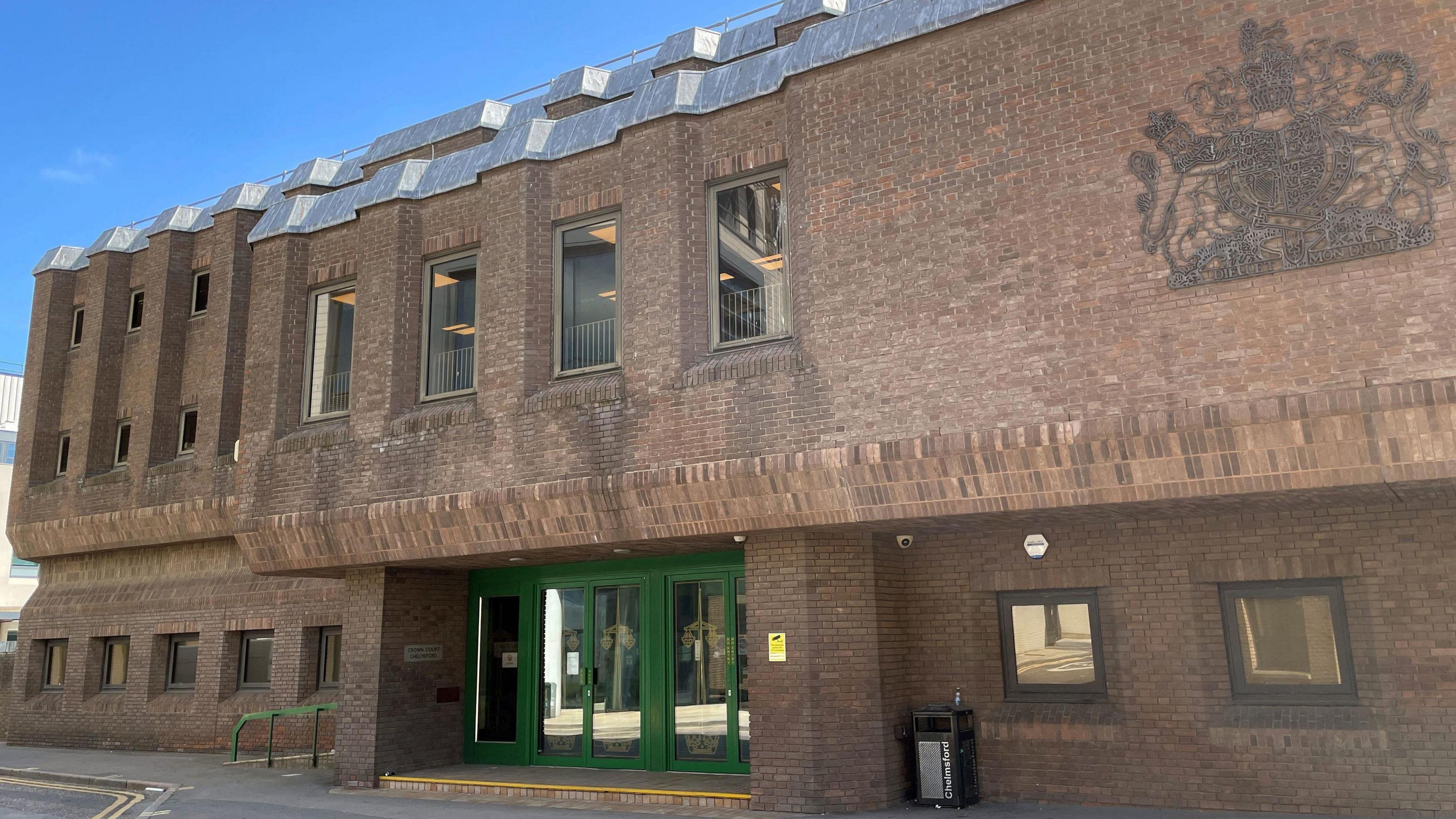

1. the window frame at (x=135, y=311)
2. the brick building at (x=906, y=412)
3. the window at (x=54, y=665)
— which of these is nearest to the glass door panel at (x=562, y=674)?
the brick building at (x=906, y=412)

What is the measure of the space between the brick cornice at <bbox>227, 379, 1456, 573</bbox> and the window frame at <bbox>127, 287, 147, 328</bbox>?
11881 mm

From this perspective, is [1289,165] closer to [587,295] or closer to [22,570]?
[587,295]

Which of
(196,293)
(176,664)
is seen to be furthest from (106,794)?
(196,293)

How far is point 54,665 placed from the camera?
23.4 meters

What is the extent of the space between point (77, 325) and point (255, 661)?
9.78 metres

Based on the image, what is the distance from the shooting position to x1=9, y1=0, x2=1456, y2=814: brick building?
9.01 meters

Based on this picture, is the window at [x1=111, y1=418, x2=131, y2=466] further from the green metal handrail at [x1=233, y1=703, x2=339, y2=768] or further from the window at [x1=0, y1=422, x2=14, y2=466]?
the window at [x1=0, y1=422, x2=14, y2=466]

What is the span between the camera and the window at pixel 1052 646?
11.4 metres

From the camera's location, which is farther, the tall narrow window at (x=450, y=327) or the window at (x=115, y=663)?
the window at (x=115, y=663)

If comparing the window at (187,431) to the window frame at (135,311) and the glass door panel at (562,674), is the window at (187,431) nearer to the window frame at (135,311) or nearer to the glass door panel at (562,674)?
the window frame at (135,311)

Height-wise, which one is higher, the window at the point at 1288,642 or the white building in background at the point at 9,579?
the white building in background at the point at 9,579

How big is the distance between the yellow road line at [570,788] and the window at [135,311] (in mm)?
13716

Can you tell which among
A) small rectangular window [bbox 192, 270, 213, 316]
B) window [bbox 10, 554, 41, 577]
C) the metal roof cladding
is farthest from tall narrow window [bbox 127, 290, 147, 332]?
window [bbox 10, 554, 41, 577]

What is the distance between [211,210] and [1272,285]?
20.3 meters
